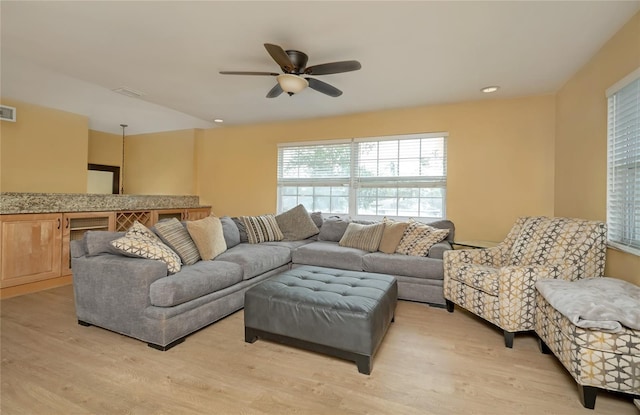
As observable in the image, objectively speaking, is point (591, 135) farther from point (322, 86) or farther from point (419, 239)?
point (322, 86)

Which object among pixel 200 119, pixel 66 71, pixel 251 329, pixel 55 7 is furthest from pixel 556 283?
pixel 200 119

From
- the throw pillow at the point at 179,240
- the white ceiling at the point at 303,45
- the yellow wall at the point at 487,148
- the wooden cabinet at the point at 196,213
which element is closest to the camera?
the white ceiling at the point at 303,45

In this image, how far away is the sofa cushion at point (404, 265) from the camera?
309 centimetres

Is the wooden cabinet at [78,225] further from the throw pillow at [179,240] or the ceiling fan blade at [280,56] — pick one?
the ceiling fan blade at [280,56]

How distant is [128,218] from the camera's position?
449 cm

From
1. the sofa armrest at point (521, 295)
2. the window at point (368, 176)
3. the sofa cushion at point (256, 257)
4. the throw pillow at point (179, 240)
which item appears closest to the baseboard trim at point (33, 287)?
the throw pillow at point (179, 240)

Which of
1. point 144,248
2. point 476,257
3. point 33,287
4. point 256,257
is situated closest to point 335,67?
point 256,257

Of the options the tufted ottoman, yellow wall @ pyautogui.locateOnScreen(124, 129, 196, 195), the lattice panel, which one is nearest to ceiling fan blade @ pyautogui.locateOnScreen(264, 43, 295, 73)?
the tufted ottoman

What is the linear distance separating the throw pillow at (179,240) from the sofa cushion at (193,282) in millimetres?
112

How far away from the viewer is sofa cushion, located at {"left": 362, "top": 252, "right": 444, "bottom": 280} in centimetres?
309

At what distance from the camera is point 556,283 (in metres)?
2.05

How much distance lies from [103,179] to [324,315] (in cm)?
632

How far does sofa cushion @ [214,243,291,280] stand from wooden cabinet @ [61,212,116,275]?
2026 mm

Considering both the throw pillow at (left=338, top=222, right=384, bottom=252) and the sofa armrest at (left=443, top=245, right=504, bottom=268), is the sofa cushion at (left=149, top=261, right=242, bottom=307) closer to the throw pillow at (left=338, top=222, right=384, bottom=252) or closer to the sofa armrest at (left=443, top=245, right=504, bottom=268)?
the throw pillow at (left=338, top=222, right=384, bottom=252)
